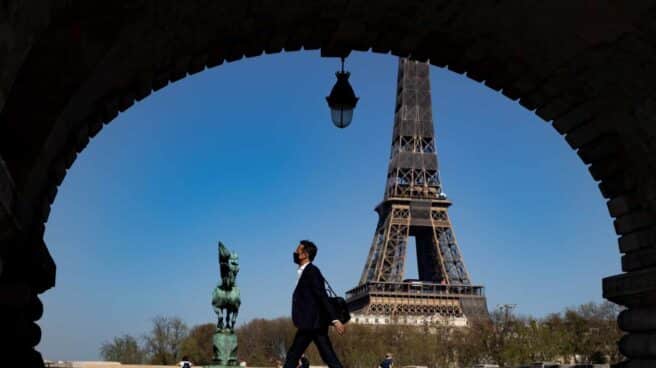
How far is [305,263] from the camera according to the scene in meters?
7.44

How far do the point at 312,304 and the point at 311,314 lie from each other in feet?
0.31

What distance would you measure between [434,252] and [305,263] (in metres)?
70.7

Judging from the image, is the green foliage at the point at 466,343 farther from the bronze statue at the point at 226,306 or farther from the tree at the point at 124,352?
the bronze statue at the point at 226,306

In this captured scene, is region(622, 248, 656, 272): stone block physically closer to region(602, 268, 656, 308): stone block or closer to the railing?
region(602, 268, 656, 308): stone block

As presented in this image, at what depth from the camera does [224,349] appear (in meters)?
15.6

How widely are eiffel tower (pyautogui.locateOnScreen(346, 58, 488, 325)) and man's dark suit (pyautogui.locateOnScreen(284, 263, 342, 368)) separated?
224 feet

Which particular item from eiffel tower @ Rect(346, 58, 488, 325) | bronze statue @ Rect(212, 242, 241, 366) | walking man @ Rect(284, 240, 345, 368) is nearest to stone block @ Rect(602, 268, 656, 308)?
Result: walking man @ Rect(284, 240, 345, 368)

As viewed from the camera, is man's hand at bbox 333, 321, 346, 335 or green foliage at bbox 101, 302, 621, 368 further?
green foliage at bbox 101, 302, 621, 368

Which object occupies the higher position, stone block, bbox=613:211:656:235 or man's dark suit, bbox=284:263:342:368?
stone block, bbox=613:211:656:235

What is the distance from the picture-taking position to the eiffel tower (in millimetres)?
75875

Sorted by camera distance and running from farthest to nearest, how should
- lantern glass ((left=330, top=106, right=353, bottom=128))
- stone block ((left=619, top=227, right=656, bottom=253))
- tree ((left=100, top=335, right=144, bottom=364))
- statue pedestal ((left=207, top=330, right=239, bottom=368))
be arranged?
1. tree ((left=100, top=335, right=144, bottom=364))
2. statue pedestal ((left=207, top=330, right=239, bottom=368))
3. lantern glass ((left=330, top=106, right=353, bottom=128))
4. stone block ((left=619, top=227, right=656, bottom=253))

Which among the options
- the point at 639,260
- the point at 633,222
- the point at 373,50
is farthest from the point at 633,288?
the point at 373,50

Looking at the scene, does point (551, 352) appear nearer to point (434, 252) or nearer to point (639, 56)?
point (434, 252)

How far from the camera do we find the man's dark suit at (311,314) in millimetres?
7098
